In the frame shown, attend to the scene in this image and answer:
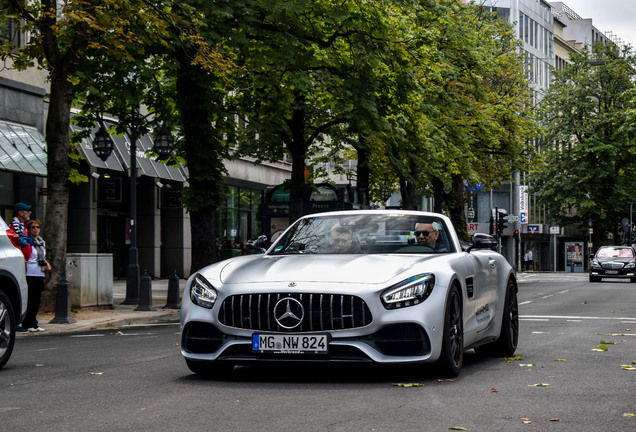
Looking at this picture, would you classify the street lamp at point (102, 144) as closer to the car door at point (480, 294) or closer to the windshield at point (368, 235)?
the car door at point (480, 294)

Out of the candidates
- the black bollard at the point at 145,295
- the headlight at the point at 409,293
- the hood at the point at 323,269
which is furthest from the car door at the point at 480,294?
the black bollard at the point at 145,295

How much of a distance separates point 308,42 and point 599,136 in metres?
55.3

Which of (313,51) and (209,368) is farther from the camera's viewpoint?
(313,51)

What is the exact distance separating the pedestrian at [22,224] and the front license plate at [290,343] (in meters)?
8.77

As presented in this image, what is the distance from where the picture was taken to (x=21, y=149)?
2927 cm

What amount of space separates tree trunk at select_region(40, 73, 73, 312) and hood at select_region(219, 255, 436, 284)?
11.5 m

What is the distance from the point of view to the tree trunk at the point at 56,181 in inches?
788

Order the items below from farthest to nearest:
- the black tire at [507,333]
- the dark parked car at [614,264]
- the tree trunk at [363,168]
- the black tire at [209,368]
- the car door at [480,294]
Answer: the dark parked car at [614,264]
the tree trunk at [363,168]
the black tire at [507,333]
the car door at [480,294]
the black tire at [209,368]

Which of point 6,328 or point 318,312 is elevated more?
point 318,312

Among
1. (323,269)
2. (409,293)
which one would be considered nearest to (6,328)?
(323,269)

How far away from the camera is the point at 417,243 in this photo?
9.95 m

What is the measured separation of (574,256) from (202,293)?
74.7m

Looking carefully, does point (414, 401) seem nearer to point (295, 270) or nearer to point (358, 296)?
point (358, 296)

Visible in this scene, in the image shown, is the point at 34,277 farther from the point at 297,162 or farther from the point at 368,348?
the point at 297,162
